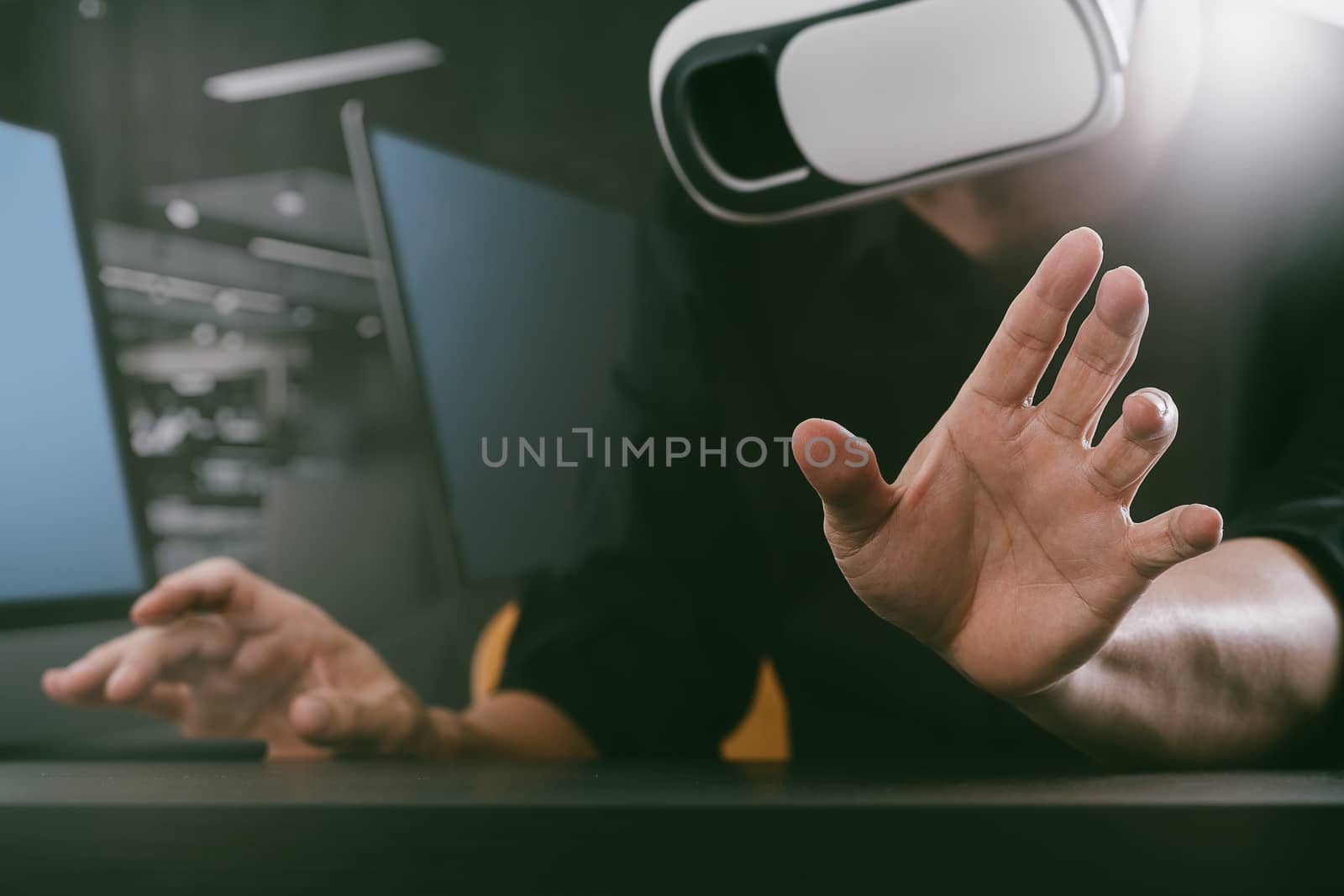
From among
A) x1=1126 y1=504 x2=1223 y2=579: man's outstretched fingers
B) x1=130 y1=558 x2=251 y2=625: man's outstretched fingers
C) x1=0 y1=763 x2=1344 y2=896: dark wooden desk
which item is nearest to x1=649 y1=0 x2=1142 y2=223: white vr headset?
x1=1126 y1=504 x2=1223 y2=579: man's outstretched fingers

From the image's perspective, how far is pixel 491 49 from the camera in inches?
26.3

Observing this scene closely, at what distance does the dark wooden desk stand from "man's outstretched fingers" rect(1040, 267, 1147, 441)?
19 cm

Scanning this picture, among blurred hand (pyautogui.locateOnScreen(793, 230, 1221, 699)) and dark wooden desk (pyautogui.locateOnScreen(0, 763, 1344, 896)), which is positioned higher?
blurred hand (pyautogui.locateOnScreen(793, 230, 1221, 699))

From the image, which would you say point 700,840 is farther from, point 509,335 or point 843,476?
point 509,335

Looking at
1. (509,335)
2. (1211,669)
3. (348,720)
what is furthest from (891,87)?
(348,720)

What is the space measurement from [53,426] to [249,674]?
0.25 meters

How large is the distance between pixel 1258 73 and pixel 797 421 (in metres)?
0.36

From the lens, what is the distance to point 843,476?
1.49 feet

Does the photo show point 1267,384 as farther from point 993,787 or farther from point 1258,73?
point 993,787

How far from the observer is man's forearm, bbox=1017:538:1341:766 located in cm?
54

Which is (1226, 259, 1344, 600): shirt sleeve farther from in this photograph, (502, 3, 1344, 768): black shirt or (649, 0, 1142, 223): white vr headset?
(649, 0, 1142, 223): white vr headset

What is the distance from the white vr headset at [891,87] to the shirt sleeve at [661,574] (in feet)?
0.33

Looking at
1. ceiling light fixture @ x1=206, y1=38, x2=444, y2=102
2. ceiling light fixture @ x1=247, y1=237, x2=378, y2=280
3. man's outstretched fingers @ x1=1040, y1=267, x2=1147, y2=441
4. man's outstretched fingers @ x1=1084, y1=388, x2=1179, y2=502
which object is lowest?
man's outstretched fingers @ x1=1084, y1=388, x2=1179, y2=502

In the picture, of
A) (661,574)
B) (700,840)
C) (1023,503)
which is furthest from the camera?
(661,574)
